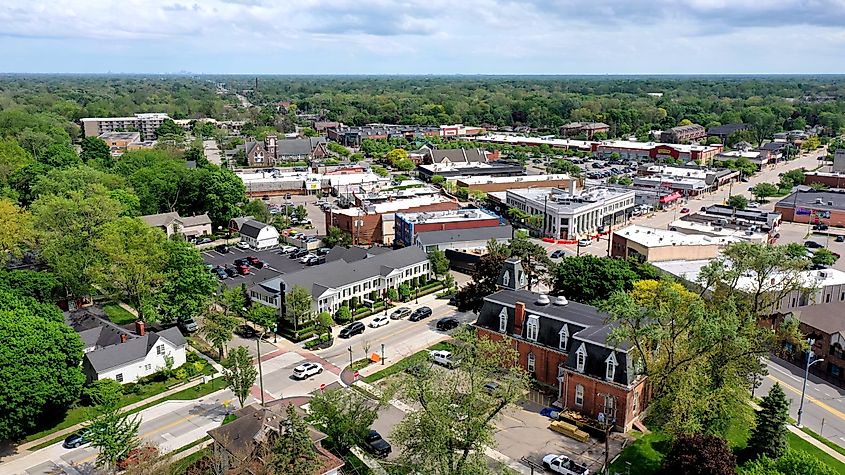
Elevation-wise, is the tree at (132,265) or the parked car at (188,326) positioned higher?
the tree at (132,265)

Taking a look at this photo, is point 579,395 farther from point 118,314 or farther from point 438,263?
point 118,314

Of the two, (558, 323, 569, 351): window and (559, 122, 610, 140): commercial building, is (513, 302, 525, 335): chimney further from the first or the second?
(559, 122, 610, 140): commercial building

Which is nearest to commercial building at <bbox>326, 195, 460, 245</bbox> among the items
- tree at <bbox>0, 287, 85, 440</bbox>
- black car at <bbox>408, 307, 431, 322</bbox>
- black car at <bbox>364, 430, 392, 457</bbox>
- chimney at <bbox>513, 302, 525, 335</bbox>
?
black car at <bbox>408, 307, 431, 322</bbox>

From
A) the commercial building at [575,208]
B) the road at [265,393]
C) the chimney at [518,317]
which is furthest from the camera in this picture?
the commercial building at [575,208]

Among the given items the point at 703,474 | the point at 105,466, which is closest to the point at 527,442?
the point at 703,474

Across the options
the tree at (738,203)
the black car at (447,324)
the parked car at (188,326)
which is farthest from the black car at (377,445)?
the tree at (738,203)

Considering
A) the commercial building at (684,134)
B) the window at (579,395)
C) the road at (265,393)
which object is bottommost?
the road at (265,393)

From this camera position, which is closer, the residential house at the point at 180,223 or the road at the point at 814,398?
the road at the point at 814,398

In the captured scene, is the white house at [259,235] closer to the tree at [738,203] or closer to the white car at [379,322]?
the white car at [379,322]
